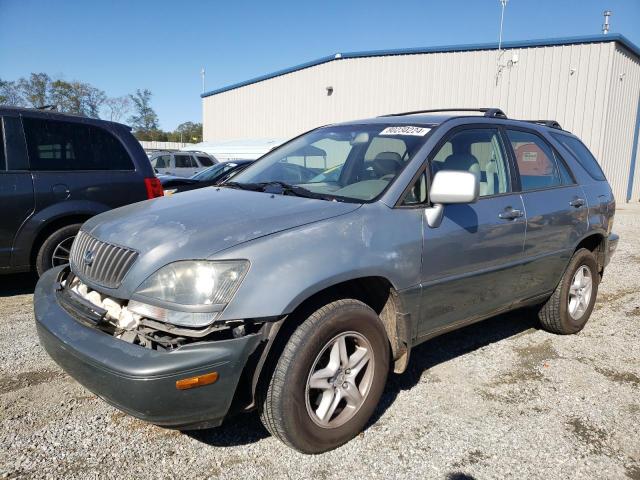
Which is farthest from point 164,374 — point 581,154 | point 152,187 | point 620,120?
point 620,120

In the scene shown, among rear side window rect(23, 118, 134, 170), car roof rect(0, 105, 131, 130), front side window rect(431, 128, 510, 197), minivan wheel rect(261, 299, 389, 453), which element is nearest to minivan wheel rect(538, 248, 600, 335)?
front side window rect(431, 128, 510, 197)

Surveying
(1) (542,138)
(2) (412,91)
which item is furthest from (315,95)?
(1) (542,138)

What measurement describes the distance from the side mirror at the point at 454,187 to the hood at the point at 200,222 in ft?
1.57

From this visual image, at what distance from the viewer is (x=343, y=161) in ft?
11.8

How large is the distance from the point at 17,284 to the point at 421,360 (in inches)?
181

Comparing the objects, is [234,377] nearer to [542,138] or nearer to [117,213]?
[117,213]

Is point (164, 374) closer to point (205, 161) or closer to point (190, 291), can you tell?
point (190, 291)

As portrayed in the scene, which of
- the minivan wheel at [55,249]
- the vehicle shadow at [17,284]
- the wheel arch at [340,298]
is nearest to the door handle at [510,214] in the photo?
the wheel arch at [340,298]

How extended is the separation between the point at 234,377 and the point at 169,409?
12.0 inches

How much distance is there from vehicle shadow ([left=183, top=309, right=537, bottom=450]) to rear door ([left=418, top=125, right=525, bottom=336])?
553 millimetres

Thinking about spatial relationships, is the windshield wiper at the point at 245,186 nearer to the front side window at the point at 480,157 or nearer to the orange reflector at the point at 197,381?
the front side window at the point at 480,157

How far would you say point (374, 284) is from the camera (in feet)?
9.63

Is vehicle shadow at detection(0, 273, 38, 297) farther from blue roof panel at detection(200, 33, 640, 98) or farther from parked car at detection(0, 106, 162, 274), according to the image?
blue roof panel at detection(200, 33, 640, 98)

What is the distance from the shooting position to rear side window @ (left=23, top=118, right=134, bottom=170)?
16.5 ft
